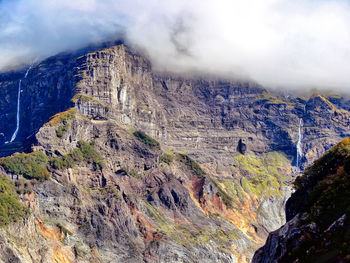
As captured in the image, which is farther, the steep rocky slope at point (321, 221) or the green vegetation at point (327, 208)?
the steep rocky slope at point (321, 221)

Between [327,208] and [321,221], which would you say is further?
[327,208]

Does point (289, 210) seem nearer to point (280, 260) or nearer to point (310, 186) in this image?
point (310, 186)

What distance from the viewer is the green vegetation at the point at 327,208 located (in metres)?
88.9

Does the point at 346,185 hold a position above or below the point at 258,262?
above

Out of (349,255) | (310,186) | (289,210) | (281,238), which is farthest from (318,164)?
(349,255)

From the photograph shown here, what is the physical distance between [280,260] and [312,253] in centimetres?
1502

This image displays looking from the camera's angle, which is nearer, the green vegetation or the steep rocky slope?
the green vegetation

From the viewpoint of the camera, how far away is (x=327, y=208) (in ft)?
337

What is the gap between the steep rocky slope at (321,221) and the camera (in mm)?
90250

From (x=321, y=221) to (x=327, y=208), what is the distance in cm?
278

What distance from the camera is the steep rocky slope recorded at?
90.2 metres

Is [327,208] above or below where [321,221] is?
above

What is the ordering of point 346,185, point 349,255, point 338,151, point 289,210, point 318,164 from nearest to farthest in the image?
point 349,255 → point 346,185 → point 338,151 → point 318,164 → point 289,210

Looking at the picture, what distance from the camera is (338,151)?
123m
